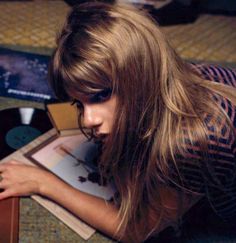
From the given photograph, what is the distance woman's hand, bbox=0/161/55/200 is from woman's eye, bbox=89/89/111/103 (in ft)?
0.71

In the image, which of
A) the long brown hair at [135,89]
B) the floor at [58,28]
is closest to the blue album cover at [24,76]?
the floor at [58,28]

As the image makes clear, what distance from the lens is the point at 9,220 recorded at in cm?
81

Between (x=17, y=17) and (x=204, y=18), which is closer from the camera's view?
(x=17, y=17)

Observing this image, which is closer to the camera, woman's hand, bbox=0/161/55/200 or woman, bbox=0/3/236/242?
woman, bbox=0/3/236/242

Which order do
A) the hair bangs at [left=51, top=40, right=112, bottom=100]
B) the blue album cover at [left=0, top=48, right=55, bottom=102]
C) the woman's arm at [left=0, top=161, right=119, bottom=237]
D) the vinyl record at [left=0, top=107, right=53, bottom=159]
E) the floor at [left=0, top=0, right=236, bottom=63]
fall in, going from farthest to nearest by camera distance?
the floor at [left=0, top=0, right=236, bottom=63] < the blue album cover at [left=0, top=48, right=55, bottom=102] < the vinyl record at [left=0, top=107, right=53, bottom=159] < the woman's arm at [left=0, top=161, right=119, bottom=237] < the hair bangs at [left=51, top=40, right=112, bottom=100]

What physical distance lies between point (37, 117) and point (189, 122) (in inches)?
17.0

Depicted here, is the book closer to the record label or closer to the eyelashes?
the record label

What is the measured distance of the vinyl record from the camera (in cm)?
97

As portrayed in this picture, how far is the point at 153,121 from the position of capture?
0.80 meters

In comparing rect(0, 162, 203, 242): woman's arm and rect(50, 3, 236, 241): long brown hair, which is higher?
rect(50, 3, 236, 241): long brown hair

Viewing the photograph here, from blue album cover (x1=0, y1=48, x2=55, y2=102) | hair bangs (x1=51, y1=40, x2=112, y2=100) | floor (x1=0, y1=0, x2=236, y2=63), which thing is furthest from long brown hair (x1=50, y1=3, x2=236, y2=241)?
floor (x1=0, y1=0, x2=236, y2=63)

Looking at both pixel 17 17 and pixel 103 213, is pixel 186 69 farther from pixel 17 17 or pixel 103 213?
pixel 17 17

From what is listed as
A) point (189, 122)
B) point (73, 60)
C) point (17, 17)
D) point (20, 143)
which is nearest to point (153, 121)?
point (189, 122)

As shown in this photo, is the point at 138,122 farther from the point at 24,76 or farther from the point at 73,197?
the point at 24,76
